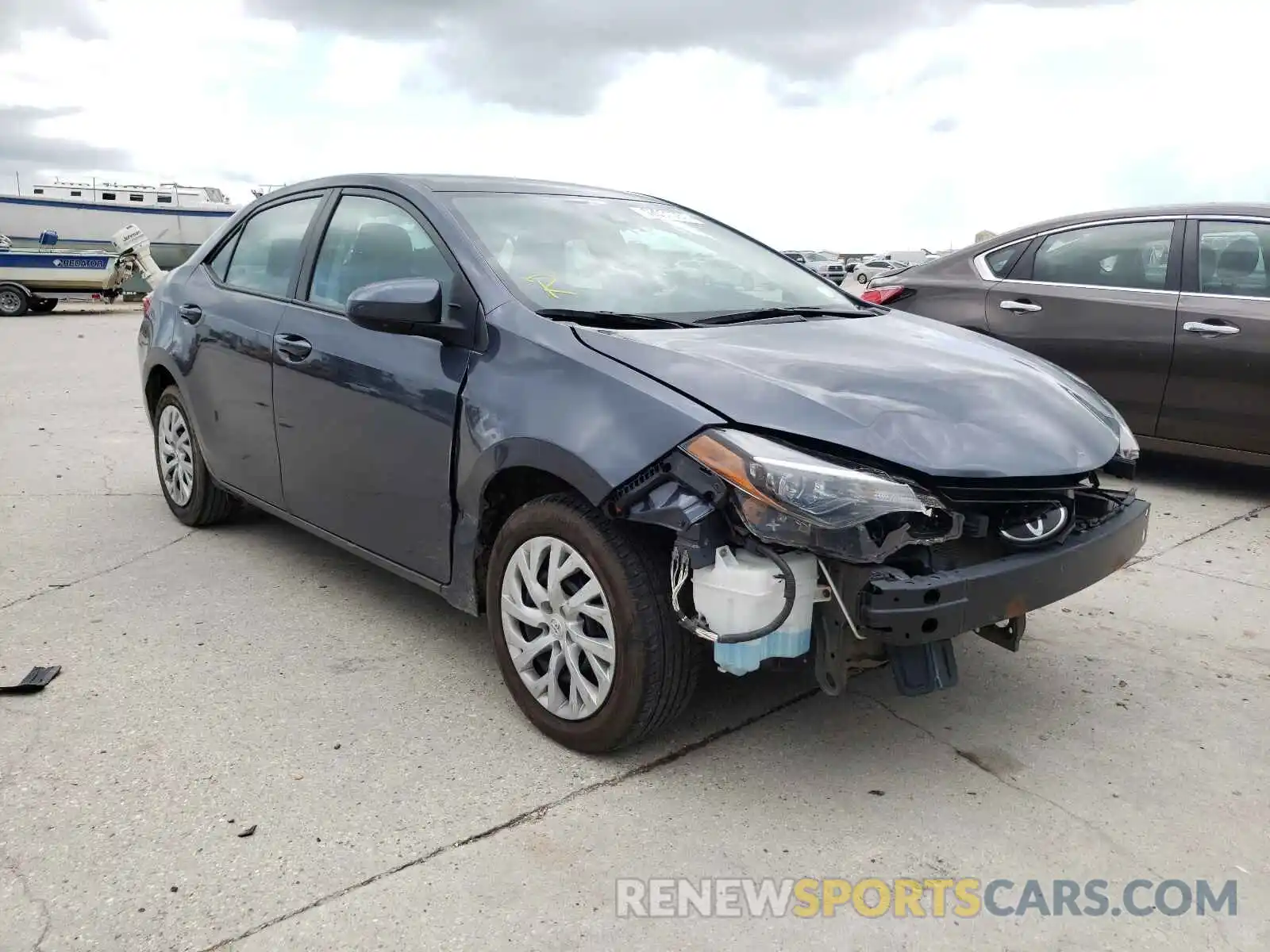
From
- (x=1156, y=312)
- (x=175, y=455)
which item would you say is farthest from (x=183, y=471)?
(x=1156, y=312)

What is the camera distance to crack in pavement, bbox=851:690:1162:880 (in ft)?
8.05

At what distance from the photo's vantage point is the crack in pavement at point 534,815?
220 centimetres

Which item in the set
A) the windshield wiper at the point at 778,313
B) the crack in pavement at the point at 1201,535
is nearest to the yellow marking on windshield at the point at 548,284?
the windshield wiper at the point at 778,313

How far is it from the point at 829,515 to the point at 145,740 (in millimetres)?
2021

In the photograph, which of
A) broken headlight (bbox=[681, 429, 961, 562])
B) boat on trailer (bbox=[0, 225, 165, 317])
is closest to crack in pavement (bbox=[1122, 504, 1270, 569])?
broken headlight (bbox=[681, 429, 961, 562])

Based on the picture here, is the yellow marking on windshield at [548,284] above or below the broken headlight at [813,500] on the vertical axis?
above

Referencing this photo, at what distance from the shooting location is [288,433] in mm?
3857

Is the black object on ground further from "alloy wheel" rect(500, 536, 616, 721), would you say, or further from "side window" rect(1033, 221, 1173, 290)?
"side window" rect(1033, 221, 1173, 290)

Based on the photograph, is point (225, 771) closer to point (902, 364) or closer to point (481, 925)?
point (481, 925)

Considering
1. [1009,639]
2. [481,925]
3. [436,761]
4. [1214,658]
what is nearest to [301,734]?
[436,761]

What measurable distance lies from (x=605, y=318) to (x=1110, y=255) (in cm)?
406

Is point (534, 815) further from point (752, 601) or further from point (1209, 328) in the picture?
point (1209, 328)

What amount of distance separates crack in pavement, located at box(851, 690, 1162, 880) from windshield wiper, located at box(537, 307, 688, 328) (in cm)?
131

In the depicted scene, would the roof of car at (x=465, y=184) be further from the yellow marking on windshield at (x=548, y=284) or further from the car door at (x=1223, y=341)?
the car door at (x=1223, y=341)
